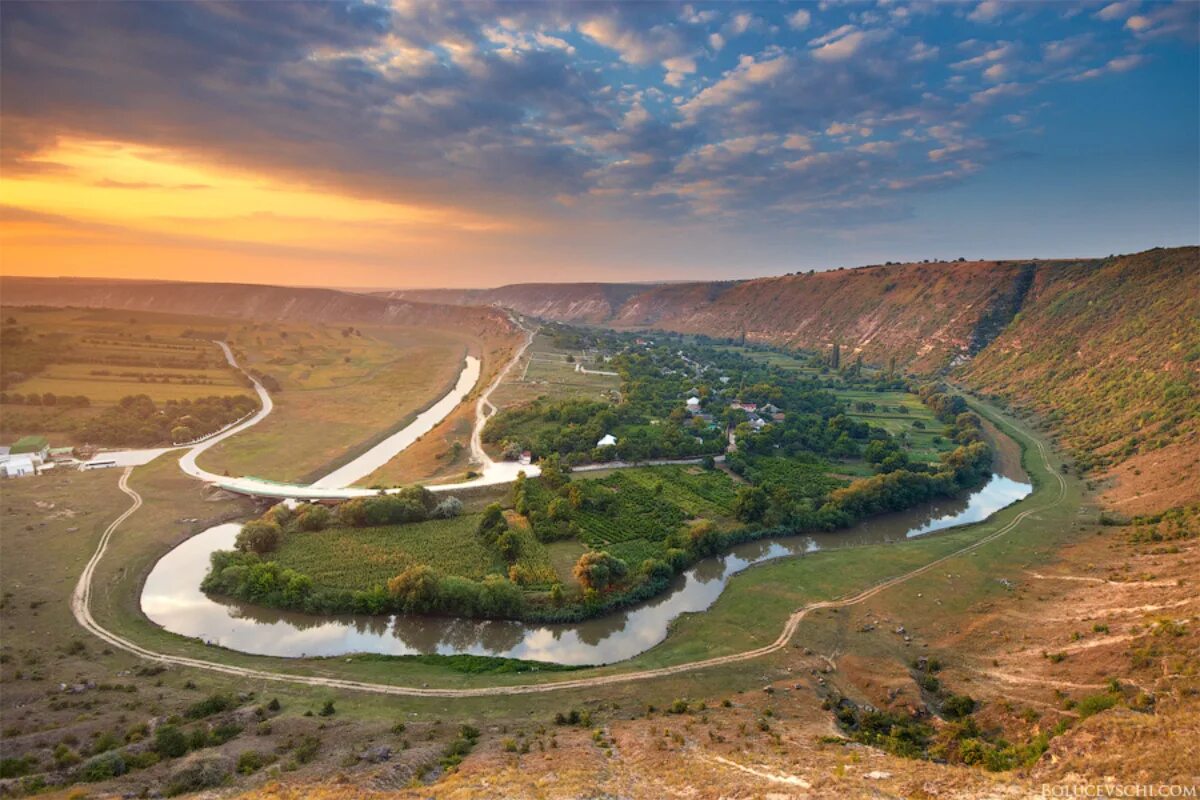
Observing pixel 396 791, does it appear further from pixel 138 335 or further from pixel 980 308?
pixel 980 308

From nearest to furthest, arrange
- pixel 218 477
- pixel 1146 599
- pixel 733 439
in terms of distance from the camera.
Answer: pixel 1146 599 < pixel 218 477 < pixel 733 439

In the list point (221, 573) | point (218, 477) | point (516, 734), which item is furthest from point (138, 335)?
point (516, 734)

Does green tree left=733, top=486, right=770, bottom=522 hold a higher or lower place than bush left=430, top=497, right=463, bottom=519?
higher

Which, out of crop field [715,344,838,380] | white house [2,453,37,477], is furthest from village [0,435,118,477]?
crop field [715,344,838,380]

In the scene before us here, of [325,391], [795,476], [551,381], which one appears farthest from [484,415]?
[795,476]

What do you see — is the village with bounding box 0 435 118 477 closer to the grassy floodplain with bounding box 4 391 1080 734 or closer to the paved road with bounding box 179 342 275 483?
the grassy floodplain with bounding box 4 391 1080 734
